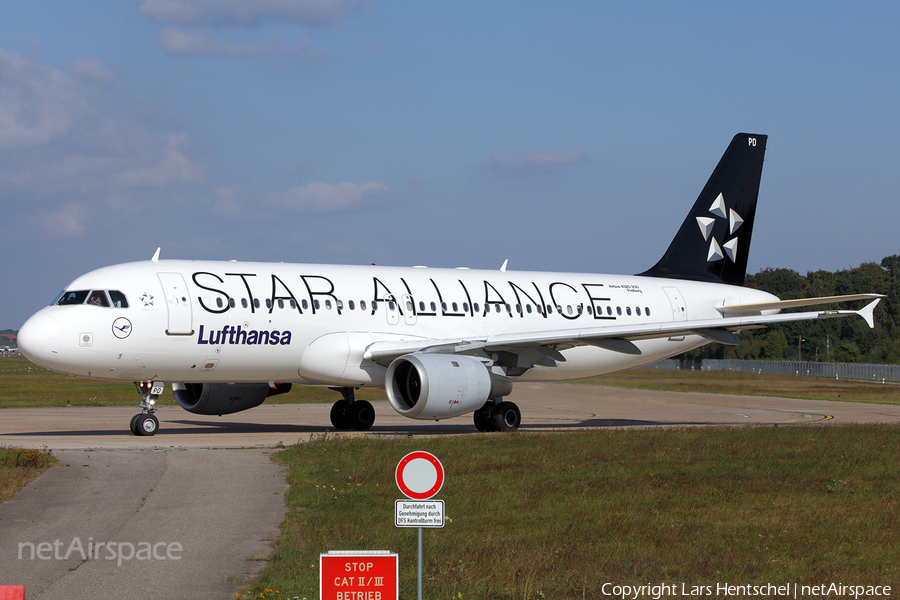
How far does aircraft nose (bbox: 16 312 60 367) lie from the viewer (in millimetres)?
19328

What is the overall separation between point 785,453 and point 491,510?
295 inches

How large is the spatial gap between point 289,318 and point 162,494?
9148mm

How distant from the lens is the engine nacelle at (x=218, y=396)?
78.3ft

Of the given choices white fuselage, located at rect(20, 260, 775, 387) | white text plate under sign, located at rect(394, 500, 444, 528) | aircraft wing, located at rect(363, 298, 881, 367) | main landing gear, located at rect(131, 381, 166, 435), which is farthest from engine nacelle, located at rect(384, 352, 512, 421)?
white text plate under sign, located at rect(394, 500, 444, 528)

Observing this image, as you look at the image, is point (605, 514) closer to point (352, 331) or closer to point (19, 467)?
point (19, 467)

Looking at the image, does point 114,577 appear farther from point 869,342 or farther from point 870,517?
point 869,342

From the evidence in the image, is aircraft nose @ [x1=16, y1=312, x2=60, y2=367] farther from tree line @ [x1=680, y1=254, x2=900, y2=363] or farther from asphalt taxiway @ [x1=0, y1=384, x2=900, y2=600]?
tree line @ [x1=680, y1=254, x2=900, y2=363]

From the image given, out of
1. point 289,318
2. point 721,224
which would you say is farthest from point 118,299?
point 721,224

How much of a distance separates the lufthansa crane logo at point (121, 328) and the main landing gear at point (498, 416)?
8265mm

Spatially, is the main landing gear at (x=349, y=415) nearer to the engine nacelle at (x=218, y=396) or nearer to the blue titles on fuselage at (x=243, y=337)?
the engine nacelle at (x=218, y=396)

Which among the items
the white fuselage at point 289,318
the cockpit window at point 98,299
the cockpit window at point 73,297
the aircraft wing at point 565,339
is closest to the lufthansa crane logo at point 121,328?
the white fuselage at point 289,318

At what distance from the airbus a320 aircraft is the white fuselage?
0.10 feet

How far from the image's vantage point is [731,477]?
1432 centimetres

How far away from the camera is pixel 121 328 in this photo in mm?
19969
